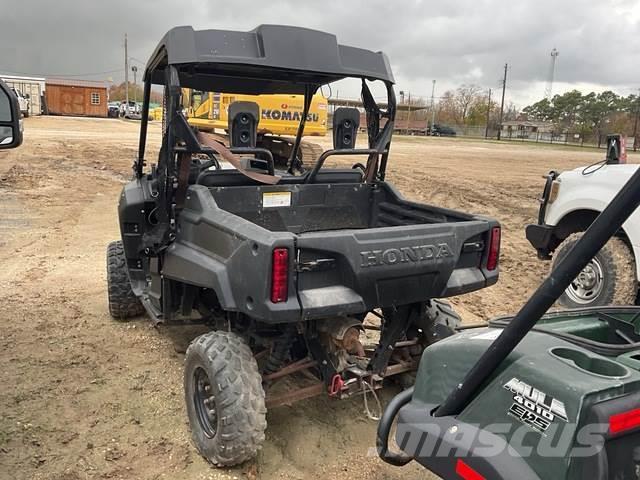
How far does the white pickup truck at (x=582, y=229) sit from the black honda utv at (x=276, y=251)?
2.02 m

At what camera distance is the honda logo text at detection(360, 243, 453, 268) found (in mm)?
2990

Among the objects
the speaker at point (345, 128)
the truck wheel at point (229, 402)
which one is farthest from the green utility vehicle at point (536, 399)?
the speaker at point (345, 128)

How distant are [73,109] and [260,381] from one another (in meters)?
51.1

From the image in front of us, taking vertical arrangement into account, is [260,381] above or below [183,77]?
below

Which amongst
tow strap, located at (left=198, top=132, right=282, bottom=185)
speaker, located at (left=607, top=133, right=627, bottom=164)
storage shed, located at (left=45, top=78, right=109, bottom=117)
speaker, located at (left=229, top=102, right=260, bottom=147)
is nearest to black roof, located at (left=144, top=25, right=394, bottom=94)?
speaker, located at (left=229, top=102, right=260, bottom=147)

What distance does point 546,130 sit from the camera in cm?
6881

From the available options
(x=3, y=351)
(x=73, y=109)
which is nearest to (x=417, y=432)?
(x=3, y=351)

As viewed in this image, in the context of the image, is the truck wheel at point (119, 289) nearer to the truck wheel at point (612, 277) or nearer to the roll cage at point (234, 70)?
the roll cage at point (234, 70)

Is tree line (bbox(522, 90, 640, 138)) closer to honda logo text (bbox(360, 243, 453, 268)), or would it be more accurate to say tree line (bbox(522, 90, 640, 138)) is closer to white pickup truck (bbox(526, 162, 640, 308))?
white pickup truck (bbox(526, 162, 640, 308))

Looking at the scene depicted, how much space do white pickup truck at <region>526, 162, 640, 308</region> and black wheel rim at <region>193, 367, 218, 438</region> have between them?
3212mm

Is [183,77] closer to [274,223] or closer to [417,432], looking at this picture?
[274,223]

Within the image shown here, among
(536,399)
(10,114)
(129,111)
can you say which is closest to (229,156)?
(10,114)

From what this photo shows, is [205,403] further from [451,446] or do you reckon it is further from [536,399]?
[536,399]

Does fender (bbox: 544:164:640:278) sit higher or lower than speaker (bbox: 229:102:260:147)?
lower
